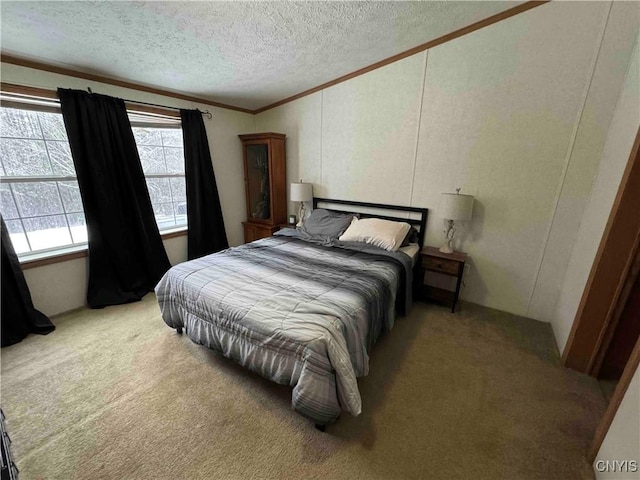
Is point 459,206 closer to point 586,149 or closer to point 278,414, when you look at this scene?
point 586,149

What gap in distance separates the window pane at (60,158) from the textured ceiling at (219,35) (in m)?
0.69

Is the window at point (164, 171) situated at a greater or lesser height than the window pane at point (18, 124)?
lesser

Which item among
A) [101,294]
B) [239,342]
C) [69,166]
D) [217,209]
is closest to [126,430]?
[239,342]

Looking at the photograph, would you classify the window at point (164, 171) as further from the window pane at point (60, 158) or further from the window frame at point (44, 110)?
the window pane at point (60, 158)

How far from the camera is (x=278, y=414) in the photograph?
1580 mm

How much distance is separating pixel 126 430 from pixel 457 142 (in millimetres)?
3426

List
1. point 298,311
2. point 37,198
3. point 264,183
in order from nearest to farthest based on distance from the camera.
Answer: point 298,311 < point 37,198 < point 264,183

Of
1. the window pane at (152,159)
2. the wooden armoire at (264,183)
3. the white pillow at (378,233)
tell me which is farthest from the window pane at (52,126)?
the white pillow at (378,233)

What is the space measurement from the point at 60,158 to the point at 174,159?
1.11 meters

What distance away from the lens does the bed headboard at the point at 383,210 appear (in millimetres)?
2953

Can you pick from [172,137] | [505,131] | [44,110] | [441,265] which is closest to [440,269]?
[441,265]

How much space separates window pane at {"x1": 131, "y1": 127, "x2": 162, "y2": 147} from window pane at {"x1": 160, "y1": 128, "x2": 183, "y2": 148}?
58 millimetres

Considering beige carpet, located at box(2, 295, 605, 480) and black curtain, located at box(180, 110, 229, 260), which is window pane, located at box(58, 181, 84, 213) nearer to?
black curtain, located at box(180, 110, 229, 260)

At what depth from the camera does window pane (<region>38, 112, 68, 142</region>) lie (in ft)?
7.73
